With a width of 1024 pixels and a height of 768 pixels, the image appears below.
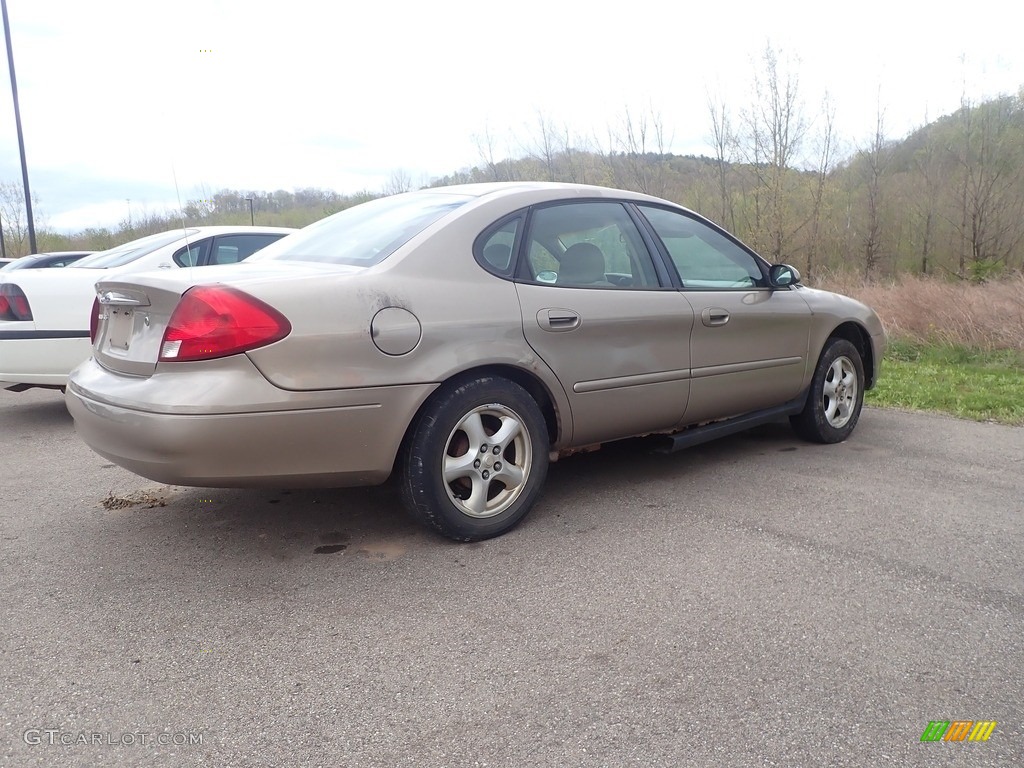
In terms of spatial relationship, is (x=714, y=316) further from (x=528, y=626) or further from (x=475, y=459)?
(x=528, y=626)

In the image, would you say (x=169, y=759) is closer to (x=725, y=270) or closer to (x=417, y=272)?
(x=417, y=272)

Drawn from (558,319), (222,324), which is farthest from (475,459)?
(222,324)

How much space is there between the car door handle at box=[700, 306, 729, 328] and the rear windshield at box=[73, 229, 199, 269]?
4332 mm

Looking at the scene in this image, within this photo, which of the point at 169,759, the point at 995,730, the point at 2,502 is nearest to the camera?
the point at 169,759

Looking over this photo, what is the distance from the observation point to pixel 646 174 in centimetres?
2269

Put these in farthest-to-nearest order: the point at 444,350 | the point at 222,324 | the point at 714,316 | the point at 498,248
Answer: the point at 714,316 → the point at 498,248 → the point at 444,350 → the point at 222,324

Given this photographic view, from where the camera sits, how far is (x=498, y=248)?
366 cm

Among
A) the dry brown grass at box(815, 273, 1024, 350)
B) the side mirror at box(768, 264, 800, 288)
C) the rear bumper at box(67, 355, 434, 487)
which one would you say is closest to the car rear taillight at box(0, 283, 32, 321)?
the rear bumper at box(67, 355, 434, 487)

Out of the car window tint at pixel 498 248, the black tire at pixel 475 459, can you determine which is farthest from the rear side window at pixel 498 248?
the black tire at pixel 475 459

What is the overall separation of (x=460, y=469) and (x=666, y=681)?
1.32 m

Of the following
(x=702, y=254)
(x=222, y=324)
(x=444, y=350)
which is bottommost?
(x=444, y=350)

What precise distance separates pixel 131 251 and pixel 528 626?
18.4 feet

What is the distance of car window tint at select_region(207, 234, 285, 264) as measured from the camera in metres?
6.91

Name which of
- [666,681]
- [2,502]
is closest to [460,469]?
[666,681]
